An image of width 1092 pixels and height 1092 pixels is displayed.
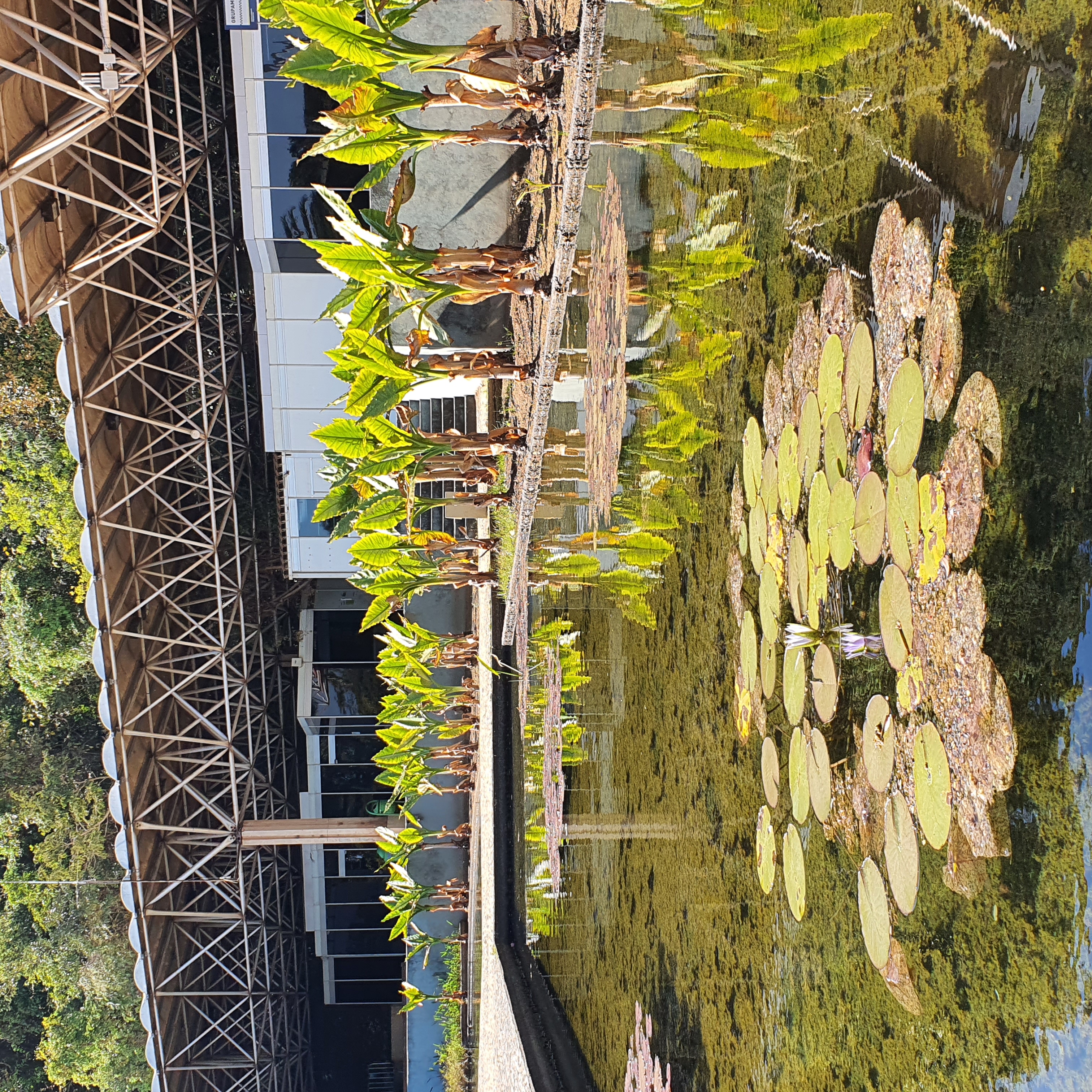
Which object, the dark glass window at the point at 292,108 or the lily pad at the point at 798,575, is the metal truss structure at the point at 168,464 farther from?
the lily pad at the point at 798,575

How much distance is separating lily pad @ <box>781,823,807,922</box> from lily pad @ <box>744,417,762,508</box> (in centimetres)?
60

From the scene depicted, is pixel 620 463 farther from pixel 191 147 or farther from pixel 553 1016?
pixel 191 147

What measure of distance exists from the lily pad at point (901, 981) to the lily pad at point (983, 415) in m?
0.65

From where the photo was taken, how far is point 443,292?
4254 mm

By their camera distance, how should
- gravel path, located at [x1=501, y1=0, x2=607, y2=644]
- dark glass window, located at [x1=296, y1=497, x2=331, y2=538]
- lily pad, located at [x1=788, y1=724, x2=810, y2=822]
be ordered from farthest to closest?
1. dark glass window, located at [x1=296, y1=497, x2=331, y2=538]
2. gravel path, located at [x1=501, y1=0, x2=607, y2=644]
3. lily pad, located at [x1=788, y1=724, x2=810, y2=822]

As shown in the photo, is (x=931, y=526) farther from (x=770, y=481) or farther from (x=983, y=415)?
(x=770, y=481)

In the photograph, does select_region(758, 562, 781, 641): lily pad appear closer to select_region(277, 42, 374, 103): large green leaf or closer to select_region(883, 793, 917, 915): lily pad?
select_region(883, 793, 917, 915): lily pad

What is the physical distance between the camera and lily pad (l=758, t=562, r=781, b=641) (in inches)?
70.8

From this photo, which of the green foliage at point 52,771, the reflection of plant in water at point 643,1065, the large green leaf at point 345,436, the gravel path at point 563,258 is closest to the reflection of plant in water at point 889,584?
the reflection of plant in water at point 643,1065

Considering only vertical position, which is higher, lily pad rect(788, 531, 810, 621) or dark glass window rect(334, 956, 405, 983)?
lily pad rect(788, 531, 810, 621)

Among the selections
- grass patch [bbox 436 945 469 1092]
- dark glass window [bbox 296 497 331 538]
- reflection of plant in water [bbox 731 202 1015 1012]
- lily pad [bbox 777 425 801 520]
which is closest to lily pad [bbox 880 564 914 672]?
reflection of plant in water [bbox 731 202 1015 1012]

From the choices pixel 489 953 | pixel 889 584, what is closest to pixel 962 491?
pixel 889 584

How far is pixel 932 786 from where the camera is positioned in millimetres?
1195

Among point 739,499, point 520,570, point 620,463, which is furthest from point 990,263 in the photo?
point 520,570
